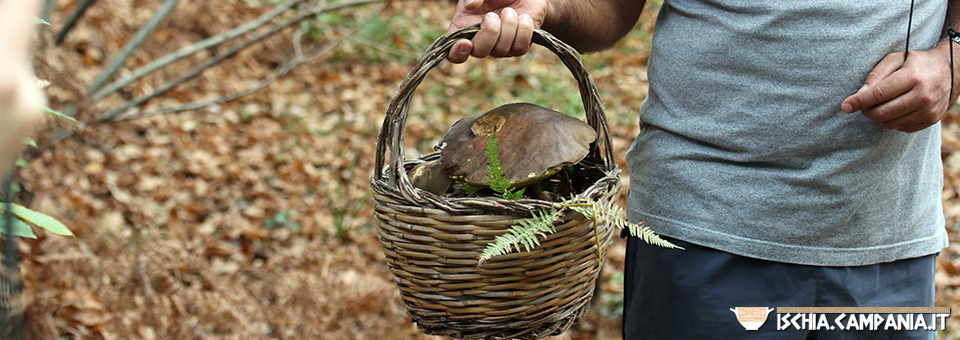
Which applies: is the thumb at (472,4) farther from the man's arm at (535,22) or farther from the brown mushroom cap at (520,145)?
the brown mushroom cap at (520,145)

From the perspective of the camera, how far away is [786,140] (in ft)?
4.07

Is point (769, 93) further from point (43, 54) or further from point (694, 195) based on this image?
point (43, 54)

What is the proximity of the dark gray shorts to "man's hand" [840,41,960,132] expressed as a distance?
0.34 m

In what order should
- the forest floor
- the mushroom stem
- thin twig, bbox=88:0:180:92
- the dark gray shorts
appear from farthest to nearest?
thin twig, bbox=88:0:180:92 → the forest floor → the dark gray shorts → the mushroom stem

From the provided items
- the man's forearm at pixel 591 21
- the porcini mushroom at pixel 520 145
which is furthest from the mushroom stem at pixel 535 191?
the man's forearm at pixel 591 21

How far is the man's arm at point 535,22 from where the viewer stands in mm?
1146

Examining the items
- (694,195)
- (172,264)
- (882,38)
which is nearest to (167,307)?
(172,264)

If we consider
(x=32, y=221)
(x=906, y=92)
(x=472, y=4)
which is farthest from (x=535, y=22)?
(x=32, y=221)

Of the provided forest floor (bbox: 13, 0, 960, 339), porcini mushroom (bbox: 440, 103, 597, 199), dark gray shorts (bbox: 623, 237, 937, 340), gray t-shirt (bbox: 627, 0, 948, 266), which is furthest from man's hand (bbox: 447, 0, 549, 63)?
forest floor (bbox: 13, 0, 960, 339)

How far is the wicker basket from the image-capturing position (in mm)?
1053

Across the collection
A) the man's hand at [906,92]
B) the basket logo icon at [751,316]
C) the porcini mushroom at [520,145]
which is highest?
the man's hand at [906,92]

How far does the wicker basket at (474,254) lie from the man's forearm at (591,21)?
13 centimetres

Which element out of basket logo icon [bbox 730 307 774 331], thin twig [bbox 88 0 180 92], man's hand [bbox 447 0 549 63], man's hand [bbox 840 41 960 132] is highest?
thin twig [bbox 88 0 180 92]

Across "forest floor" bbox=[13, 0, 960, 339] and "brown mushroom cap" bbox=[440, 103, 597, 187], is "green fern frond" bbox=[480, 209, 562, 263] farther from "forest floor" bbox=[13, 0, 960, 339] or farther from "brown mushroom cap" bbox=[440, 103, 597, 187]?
"forest floor" bbox=[13, 0, 960, 339]
